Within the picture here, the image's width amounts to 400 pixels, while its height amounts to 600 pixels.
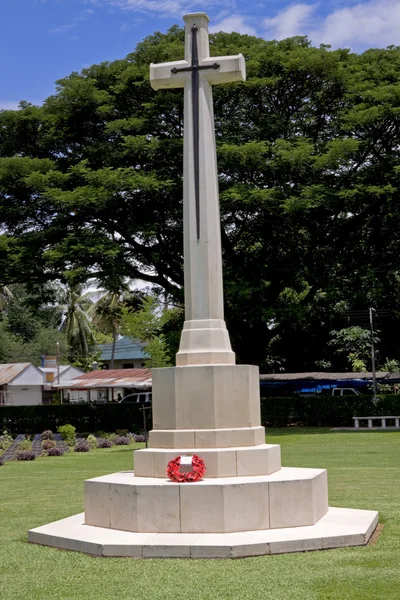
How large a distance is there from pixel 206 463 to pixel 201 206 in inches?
131

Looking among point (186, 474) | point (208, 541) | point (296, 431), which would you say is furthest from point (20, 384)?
point (208, 541)

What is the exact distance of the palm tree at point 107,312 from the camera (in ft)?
202

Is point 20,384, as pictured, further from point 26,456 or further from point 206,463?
point 206,463

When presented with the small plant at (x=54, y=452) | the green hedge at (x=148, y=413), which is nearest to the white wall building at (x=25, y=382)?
the green hedge at (x=148, y=413)

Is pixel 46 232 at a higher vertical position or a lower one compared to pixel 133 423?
higher

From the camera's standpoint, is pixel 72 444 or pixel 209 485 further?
pixel 72 444

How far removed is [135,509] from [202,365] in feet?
6.51

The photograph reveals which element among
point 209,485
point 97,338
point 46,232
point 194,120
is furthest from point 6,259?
point 97,338

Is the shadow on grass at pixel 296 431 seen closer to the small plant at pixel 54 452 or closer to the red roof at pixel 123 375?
the small plant at pixel 54 452

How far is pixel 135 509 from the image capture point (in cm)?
899

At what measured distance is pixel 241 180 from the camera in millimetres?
29484

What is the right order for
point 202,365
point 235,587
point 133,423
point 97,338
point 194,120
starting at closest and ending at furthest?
point 235,587, point 202,365, point 194,120, point 133,423, point 97,338

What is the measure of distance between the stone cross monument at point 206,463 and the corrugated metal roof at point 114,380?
Answer: 33.8 metres

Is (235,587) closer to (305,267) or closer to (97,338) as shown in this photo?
(305,267)
